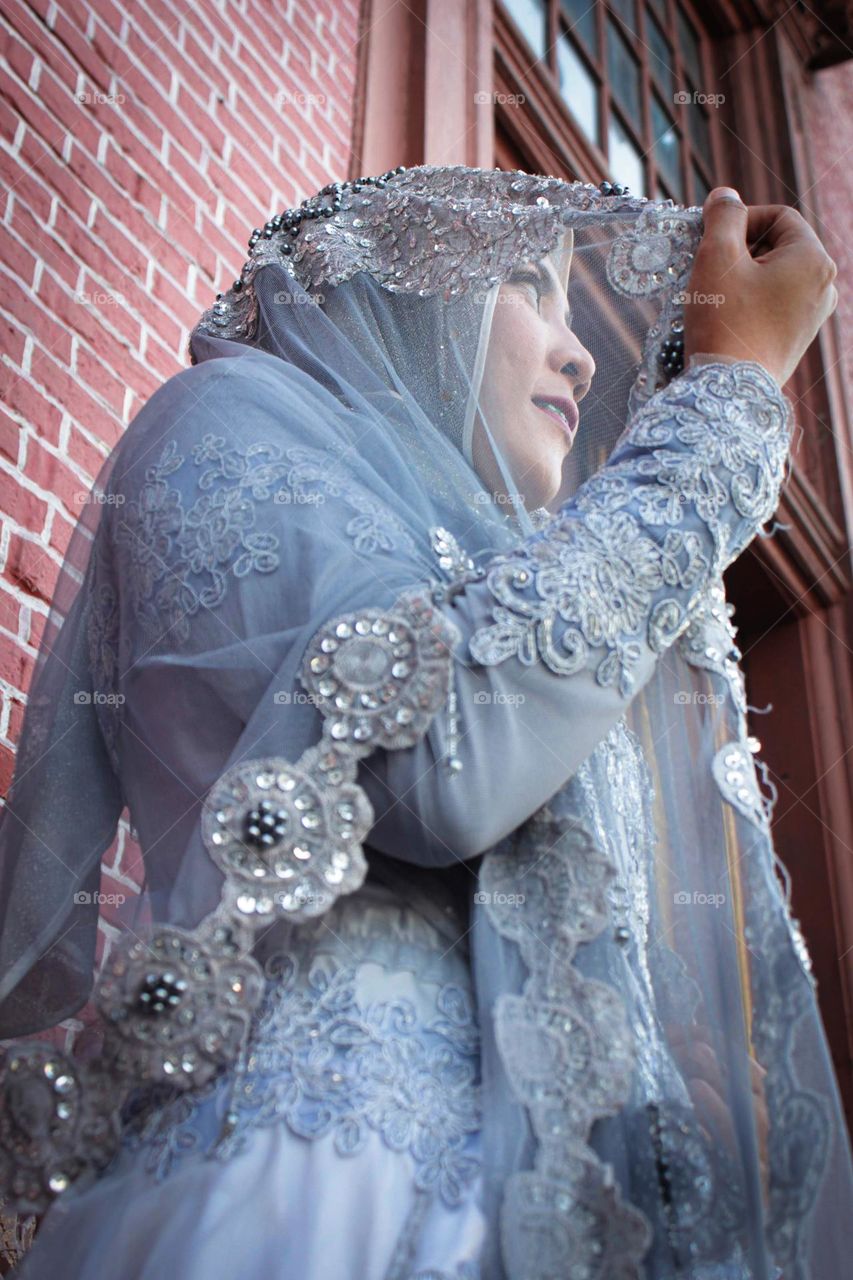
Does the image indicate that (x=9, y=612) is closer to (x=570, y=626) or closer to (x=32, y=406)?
(x=32, y=406)

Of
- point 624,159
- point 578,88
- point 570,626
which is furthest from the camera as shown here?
point 624,159

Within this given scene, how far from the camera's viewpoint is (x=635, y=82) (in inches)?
203

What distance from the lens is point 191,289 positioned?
2.74 m

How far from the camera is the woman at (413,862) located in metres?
1.10

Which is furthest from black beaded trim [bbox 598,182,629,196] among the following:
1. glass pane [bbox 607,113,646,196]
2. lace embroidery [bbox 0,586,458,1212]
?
glass pane [bbox 607,113,646,196]

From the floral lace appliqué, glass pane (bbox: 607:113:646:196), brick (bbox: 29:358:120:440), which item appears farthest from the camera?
glass pane (bbox: 607:113:646:196)

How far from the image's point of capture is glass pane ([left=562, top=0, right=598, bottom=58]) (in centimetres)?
480

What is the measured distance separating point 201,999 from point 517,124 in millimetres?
3589

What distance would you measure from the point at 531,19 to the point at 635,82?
29.6 inches

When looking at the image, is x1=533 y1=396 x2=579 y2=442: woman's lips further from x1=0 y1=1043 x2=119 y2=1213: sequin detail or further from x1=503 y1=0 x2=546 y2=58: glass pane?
x1=503 y1=0 x2=546 y2=58: glass pane

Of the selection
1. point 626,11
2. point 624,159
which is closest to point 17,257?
point 624,159

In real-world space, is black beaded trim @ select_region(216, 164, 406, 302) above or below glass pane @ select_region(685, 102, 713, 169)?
below

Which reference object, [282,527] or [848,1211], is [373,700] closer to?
[282,527]

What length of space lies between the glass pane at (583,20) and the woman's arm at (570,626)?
3888 millimetres
